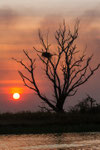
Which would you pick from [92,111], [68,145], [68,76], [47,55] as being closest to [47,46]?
[47,55]

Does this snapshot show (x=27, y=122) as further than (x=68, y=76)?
No

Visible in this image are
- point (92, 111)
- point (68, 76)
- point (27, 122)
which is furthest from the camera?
point (68, 76)

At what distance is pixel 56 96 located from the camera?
96.9 ft

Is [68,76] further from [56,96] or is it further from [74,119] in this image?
[74,119]

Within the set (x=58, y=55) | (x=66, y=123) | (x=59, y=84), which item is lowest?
(x=66, y=123)

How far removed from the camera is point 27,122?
67.6ft

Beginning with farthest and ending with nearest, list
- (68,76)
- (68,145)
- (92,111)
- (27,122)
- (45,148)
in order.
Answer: (68,76) < (92,111) < (27,122) < (68,145) < (45,148)

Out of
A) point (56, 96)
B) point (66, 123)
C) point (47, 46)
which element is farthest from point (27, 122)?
point (47, 46)

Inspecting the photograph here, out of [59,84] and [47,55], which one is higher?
[47,55]

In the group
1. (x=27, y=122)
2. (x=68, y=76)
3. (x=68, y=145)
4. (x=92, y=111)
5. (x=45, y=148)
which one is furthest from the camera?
(x=68, y=76)

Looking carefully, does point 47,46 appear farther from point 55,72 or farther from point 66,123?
point 66,123

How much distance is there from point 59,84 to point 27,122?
366 inches

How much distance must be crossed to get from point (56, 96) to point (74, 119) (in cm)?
819

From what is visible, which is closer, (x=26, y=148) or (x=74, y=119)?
(x=26, y=148)
